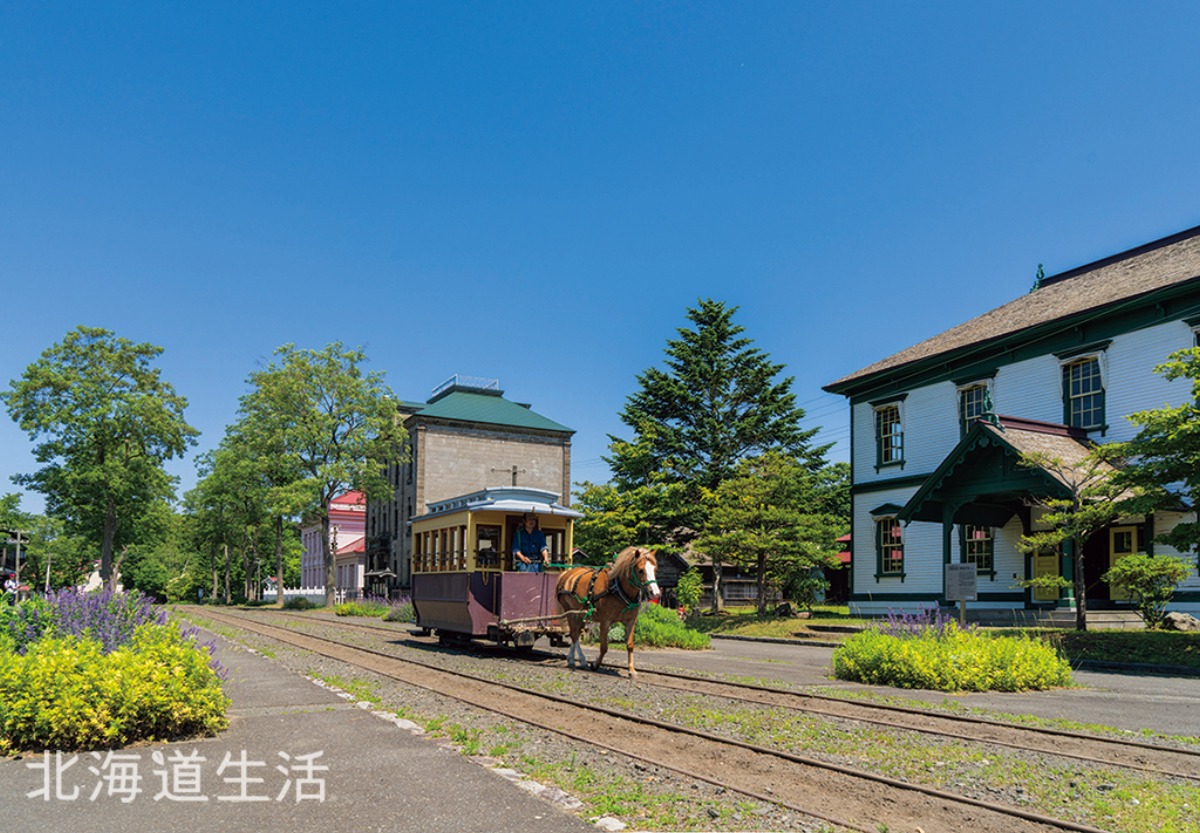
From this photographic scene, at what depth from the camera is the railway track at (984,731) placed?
8.48 m

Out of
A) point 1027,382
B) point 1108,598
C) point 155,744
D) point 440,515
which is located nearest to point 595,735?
point 155,744

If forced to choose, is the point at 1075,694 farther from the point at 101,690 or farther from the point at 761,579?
the point at 761,579

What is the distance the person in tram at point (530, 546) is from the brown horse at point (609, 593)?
1.18 metres

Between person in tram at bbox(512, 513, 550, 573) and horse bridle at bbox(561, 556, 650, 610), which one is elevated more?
person in tram at bbox(512, 513, 550, 573)

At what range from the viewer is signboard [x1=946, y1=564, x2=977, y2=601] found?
19.1 metres

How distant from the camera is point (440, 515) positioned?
67.1ft

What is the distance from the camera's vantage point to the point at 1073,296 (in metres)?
31.0

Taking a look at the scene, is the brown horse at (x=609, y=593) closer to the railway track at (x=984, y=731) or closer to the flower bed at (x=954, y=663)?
the railway track at (x=984, y=731)

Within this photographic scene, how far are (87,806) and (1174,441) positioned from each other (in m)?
19.3

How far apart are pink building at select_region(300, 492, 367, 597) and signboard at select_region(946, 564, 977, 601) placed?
74860mm

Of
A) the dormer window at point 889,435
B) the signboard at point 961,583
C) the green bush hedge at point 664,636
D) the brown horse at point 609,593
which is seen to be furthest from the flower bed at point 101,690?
the dormer window at point 889,435

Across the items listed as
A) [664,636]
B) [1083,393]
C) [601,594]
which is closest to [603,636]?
[601,594]

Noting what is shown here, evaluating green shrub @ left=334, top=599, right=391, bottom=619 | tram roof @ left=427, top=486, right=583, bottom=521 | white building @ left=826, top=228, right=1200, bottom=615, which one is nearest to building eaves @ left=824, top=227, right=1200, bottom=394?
white building @ left=826, top=228, right=1200, bottom=615

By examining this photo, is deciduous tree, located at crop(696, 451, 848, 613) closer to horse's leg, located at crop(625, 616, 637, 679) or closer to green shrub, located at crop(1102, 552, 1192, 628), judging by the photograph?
green shrub, located at crop(1102, 552, 1192, 628)
